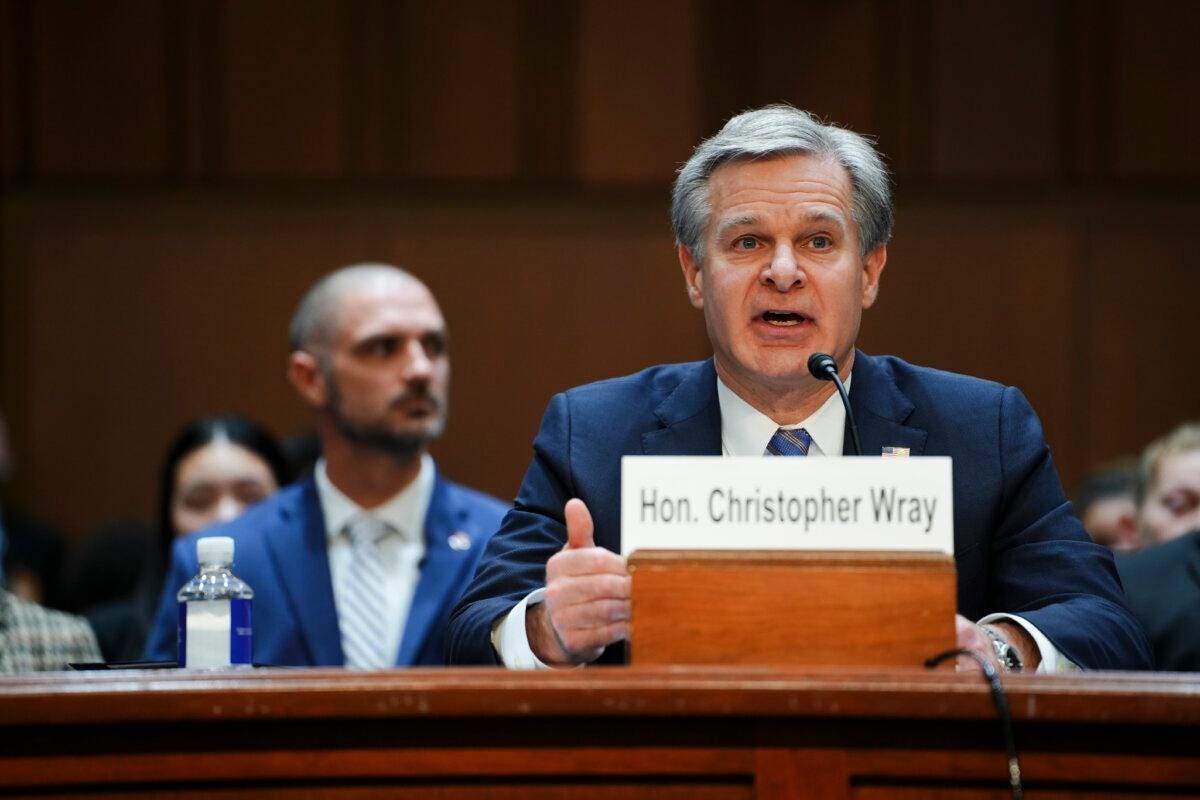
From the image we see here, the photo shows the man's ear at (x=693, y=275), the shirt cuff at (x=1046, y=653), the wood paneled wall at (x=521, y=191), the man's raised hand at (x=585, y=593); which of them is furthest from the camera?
the wood paneled wall at (x=521, y=191)

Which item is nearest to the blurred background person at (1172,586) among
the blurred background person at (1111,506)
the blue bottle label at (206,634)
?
the blurred background person at (1111,506)

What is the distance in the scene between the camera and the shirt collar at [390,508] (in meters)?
4.26

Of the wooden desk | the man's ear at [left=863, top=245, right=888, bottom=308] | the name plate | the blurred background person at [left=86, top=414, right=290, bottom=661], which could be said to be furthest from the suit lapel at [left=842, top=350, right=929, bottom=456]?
the blurred background person at [left=86, top=414, right=290, bottom=661]

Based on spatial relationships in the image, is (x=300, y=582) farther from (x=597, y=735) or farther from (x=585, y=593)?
(x=597, y=735)

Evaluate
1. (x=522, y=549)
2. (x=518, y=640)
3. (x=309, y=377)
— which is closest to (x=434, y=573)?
(x=309, y=377)

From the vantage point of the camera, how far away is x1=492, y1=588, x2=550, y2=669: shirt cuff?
7.51ft

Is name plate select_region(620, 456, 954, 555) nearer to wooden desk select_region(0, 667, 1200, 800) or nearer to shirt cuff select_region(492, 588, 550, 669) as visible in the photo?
wooden desk select_region(0, 667, 1200, 800)

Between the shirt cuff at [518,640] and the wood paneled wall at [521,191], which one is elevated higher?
the wood paneled wall at [521,191]

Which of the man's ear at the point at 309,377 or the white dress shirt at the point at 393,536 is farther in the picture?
the man's ear at the point at 309,377

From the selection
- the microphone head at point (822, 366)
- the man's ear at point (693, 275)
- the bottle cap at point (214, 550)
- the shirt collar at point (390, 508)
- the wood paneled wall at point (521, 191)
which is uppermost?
the wood paneled wall at point (521, 191)

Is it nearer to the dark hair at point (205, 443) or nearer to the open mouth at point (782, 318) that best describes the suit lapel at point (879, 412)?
the open mouth at point (782, 318)

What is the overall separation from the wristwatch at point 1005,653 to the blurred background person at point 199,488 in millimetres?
2889

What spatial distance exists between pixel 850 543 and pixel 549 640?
0.49 m

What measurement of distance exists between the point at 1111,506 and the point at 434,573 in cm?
236
